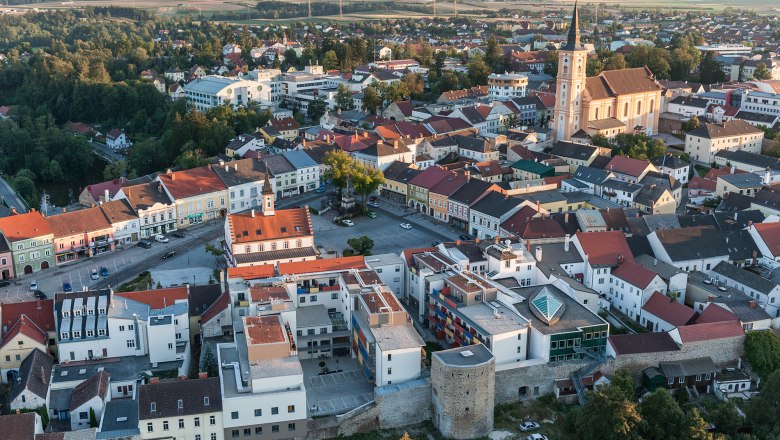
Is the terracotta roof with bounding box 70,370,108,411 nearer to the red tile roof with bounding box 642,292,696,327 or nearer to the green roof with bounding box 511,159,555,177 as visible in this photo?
the red tile roof with bounding box 642,292,696,327

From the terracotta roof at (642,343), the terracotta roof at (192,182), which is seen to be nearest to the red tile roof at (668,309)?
the terracotta roof at (642,343)

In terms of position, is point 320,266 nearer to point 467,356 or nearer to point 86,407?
point 467,356

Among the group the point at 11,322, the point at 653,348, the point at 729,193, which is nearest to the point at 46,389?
the point at 11,322

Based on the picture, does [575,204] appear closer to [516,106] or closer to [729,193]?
[729,193]

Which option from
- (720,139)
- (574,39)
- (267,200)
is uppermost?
(574,39)

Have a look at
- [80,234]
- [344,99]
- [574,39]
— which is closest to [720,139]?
[574,39]

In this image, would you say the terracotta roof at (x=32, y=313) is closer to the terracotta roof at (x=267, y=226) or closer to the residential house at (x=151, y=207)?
the terracotta roof at (x=267, y=226)

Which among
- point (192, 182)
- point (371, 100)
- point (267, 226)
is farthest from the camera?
point (371, 100)
